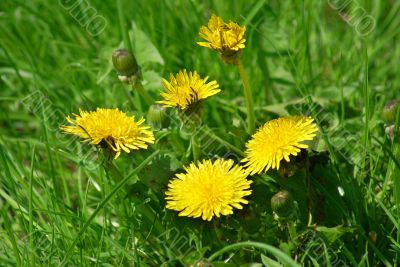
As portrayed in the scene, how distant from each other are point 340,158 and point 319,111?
14cm

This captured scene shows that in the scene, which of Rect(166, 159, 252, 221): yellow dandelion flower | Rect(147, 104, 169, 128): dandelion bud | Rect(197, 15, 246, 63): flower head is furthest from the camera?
Rect(147, 104, 169, 128): dandelion bud

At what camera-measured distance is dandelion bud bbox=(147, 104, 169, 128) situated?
4.55 feet

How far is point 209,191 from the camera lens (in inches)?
45.9

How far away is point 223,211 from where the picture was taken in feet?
3.77

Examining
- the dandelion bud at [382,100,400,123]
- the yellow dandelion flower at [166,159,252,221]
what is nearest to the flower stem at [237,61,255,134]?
the yellow dandelion flower at [166,159,252,221]

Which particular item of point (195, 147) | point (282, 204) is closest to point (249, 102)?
point (195, 147)

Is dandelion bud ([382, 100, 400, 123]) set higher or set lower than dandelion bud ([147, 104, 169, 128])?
lower

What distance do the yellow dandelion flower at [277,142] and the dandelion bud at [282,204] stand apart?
0.19 ft

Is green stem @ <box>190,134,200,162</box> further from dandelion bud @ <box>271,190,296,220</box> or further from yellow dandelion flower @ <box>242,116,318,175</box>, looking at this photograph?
dandelion bud @ <box>271,190,296,220</box>

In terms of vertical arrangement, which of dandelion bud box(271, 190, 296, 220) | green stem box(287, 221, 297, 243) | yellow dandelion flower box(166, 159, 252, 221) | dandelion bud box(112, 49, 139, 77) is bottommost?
green stem box(287, 221, 297, 243)

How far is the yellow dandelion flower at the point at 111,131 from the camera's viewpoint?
1222mm

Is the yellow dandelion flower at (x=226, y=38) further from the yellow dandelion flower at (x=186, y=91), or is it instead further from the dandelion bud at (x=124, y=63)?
the dandelion bud at (x=124, y=63)

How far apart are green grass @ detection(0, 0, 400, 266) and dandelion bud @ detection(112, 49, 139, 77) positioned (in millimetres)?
118

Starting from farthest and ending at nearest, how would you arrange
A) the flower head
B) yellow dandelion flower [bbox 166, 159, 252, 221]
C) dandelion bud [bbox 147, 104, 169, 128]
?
dandelion bud [bbox 147, 104, 169, 128], the flower head, yellow dandelion flower [bbox 166, 159, 252, 221]
